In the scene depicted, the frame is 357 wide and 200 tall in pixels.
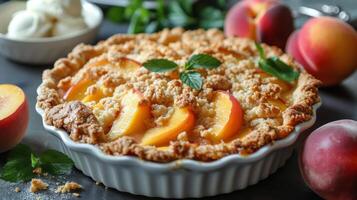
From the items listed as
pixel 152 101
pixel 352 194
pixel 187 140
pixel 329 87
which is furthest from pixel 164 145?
pixel 329 87

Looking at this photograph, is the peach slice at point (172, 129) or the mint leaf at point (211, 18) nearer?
the peach slice at point (172, 129)

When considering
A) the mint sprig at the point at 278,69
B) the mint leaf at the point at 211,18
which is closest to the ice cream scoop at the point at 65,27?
the mint leaf at the point at 211,18

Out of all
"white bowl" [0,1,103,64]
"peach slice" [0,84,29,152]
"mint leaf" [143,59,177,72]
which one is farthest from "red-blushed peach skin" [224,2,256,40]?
"peach slice" [0,84,29,152]

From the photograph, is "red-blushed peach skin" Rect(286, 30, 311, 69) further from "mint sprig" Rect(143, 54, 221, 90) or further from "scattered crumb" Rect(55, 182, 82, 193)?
"scattered crumb" Rect(55, 182, 82, 193)

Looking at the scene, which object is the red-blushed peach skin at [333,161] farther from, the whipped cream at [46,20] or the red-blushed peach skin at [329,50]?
the whipped cream at [46,20]

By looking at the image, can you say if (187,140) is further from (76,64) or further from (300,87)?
(76,64)
